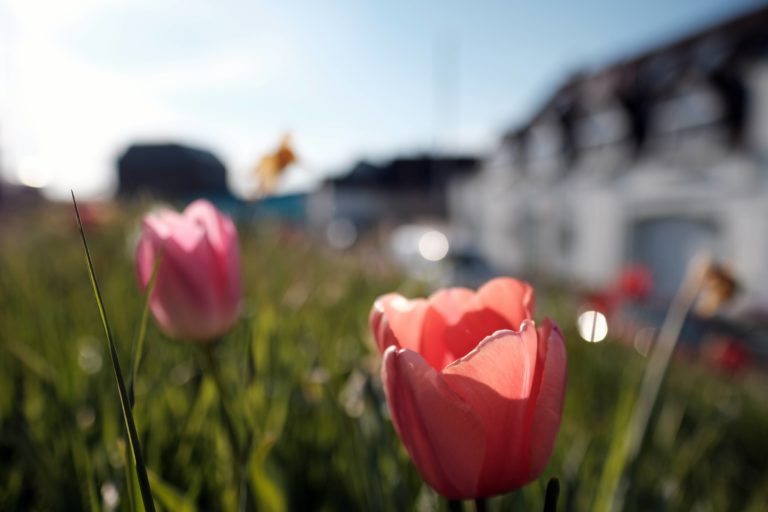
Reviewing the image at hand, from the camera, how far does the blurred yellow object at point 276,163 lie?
2.47 ft

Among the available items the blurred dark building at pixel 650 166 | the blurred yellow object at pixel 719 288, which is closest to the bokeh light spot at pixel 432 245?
the blurred dark building at pixel 650 166

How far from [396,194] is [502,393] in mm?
24556

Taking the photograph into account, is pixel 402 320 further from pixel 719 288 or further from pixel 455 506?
pixel 719 288

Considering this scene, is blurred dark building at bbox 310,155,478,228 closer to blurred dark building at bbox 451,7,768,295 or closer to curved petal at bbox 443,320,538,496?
blurred dark building at bbox 451,7,768,295

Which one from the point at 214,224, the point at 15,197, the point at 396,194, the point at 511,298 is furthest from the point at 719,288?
the point at 396,194

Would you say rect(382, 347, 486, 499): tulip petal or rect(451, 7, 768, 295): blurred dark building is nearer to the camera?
rect(382, 347, 486, 499): tulip petal

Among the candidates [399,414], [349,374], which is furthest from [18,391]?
[399,414]

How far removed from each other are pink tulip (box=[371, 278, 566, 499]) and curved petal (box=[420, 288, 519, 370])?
2 centimetres

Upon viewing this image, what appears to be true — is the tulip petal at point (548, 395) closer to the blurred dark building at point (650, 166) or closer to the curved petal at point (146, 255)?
the curved petal at point (146, 255)

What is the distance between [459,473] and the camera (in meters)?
0.30

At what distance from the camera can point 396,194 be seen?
2469 centimetres

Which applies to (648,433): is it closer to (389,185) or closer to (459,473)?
(459,473)

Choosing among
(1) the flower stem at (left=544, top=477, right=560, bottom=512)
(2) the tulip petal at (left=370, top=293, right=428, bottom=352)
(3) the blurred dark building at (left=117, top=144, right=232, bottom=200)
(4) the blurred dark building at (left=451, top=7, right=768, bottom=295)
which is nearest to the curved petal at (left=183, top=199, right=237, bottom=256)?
(2) the tulip petal at (left=370, top=293, right=428, bottom=352)

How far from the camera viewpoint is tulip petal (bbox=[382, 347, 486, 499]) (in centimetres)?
29
